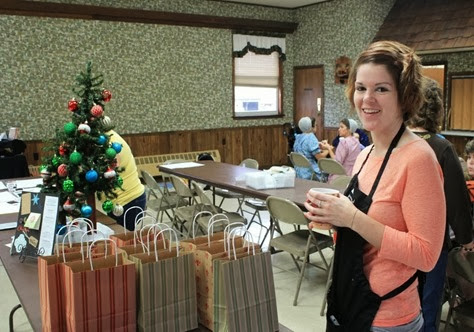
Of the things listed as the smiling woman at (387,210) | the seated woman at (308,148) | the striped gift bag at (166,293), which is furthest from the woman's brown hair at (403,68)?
the seated woman at (308,148)

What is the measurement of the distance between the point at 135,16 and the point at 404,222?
8.18 meters

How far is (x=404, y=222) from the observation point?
1.22 metres

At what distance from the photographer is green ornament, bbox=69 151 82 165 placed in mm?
2301

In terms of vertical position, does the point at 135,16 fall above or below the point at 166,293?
above

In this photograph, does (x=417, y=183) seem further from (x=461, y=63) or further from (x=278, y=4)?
(x=278, y=4)

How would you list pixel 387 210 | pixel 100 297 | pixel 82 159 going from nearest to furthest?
1. pixel 387 210
2. pixel 100 297
3. pixel 82 159

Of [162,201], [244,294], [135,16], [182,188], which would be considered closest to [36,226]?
[244,294]

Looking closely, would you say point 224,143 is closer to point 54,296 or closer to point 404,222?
point 54,296

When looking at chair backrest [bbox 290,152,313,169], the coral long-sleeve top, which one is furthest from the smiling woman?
chair backrest [bbox 290,152,313,169]

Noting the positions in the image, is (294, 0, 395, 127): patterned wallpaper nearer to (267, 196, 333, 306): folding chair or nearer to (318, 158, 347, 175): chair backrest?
(318, 158, 347, 175): chair backrest

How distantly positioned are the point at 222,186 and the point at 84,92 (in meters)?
2.10

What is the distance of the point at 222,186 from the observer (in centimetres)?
435

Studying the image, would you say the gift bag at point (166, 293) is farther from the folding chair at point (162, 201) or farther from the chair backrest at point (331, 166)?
the chair backrest at point (331, 166)

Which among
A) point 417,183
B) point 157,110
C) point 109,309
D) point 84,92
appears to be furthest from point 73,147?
point 157,110
